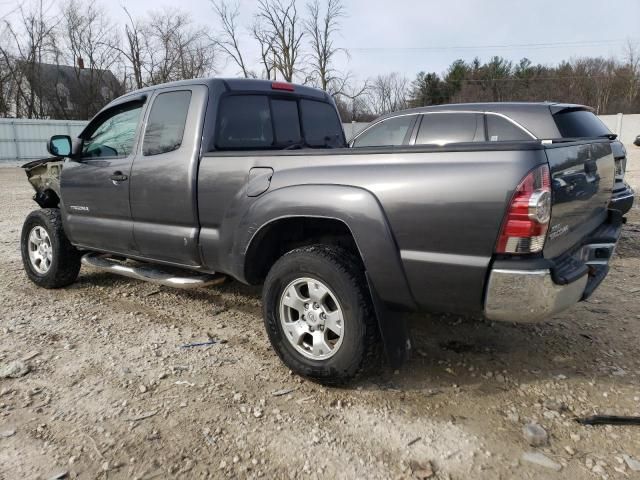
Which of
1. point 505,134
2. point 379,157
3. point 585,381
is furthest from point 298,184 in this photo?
Answer: point 505,134

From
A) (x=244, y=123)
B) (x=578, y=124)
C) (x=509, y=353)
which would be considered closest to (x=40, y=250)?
(x=244, y=123)

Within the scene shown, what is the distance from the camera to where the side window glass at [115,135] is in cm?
412

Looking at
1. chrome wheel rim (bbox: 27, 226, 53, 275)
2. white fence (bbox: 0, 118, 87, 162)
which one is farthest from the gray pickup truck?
white fence (bbox: 0, 118, 87, 162)

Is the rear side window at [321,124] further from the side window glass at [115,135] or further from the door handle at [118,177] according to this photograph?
the door handle at [118,177]

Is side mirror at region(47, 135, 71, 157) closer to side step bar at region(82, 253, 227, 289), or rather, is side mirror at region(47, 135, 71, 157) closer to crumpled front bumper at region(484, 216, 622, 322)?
side step bar at region(82, 253, 227, 289)

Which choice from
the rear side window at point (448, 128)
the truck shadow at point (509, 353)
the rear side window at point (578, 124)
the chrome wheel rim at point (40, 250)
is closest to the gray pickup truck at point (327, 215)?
the truck shadow at point (509, 353)

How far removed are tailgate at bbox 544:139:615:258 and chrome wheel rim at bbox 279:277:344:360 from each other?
1.21 m

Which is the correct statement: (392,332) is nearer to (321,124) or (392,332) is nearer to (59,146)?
(321,124)

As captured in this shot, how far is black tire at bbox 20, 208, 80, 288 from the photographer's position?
4793 millimetres

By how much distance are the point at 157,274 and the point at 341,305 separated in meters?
1.84

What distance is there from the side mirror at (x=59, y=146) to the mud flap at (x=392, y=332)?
3.44m

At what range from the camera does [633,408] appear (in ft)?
8.92

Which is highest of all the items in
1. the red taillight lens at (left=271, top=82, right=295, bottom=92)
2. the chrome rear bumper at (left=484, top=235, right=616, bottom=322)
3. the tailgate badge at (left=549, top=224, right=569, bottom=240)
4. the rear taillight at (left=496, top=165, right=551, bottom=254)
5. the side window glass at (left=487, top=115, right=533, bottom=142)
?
the red taillight lens at (left=271, top=82, right=295, bottom=92)

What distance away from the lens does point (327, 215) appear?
275 centimetres
